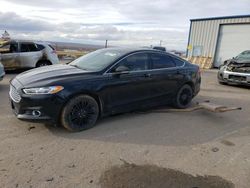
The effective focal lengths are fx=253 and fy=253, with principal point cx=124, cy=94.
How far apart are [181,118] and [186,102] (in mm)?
992

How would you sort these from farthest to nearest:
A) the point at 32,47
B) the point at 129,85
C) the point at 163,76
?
the point at 32,47 < the point at 163,76 < the point at 129,85

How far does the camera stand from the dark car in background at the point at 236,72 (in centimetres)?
976

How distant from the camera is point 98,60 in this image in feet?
17.4

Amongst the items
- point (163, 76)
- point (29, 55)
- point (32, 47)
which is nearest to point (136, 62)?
point (163, 76)

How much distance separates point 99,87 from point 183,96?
2.64m

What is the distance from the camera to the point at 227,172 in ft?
11.2

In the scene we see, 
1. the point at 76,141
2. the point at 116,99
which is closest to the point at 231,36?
the point at 116,99

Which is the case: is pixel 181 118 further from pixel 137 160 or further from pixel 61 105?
pixel 61 105

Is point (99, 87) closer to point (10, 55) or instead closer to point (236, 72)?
point (236, 72)

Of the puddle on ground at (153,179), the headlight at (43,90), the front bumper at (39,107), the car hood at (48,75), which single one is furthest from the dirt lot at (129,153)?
the car hood at (48,75)

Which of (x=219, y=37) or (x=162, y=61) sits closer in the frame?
(x=162, y=61)

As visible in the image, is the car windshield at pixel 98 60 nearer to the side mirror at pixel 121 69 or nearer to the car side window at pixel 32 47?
the side mirror at pixel 121 69

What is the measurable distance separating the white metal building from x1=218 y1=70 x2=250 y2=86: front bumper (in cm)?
822

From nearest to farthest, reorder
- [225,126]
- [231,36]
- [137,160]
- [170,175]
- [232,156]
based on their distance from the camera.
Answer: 1. [170,175]
2. [137,160]
3. [232,156]
4. [225,126]
5. [231,36]
